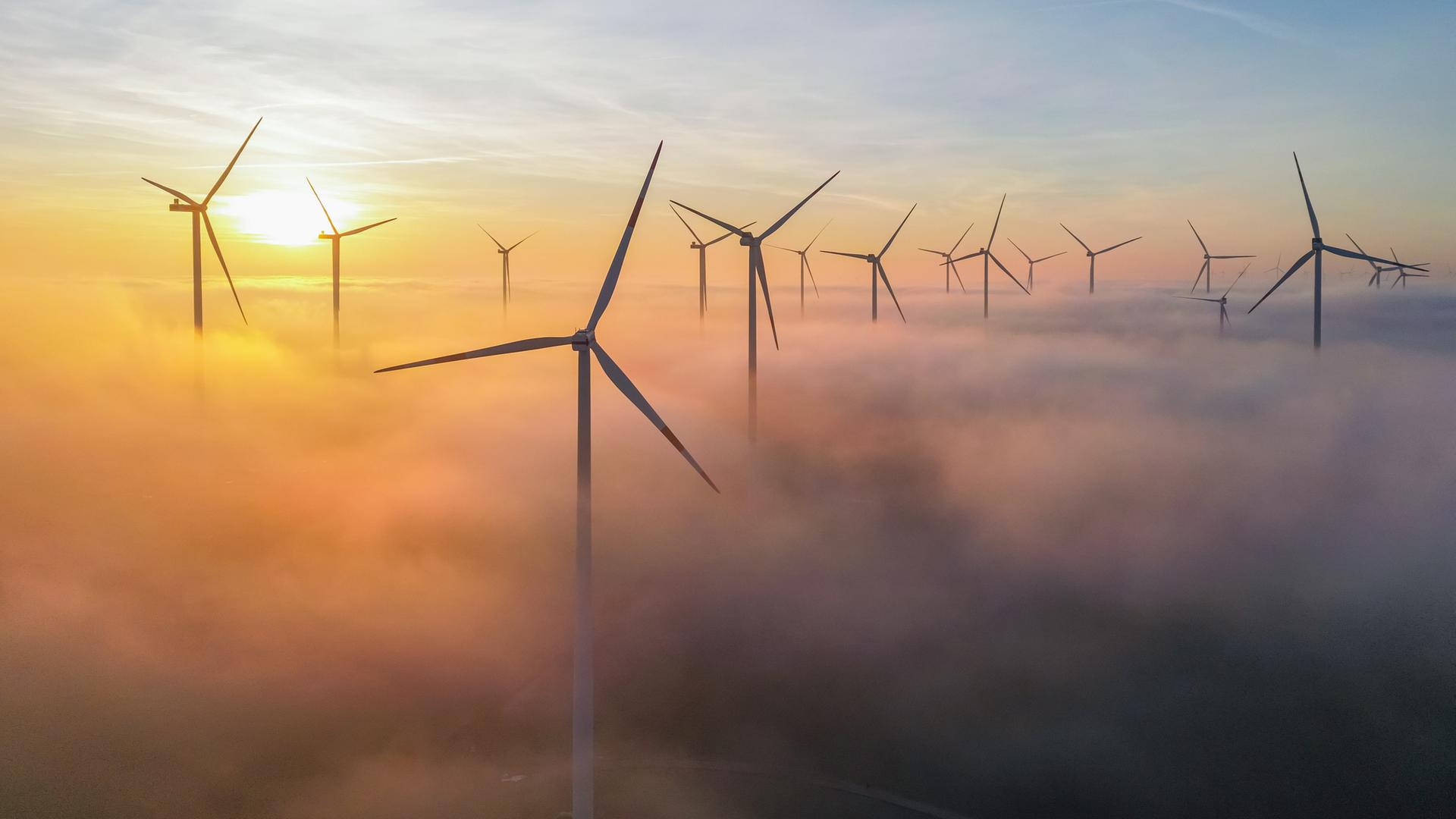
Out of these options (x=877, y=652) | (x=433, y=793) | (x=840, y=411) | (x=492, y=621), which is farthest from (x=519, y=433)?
(x=433, y=793)

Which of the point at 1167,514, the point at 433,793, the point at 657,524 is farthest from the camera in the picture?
the point at 1167,514

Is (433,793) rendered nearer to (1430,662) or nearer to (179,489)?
(1430,662)

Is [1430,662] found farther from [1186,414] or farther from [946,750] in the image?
[1186,414]

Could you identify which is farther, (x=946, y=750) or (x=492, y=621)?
(x=492, y=621)

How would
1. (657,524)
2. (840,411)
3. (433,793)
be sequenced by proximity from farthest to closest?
1. (840,411)
2. (657,524)
3. (433,793)

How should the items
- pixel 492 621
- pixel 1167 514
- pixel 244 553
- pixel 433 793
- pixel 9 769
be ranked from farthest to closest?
pixel 1167 514
pixel 244 553
pixel 492 621
pixel 9 769
pixel 433 793

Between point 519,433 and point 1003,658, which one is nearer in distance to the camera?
point 1003,658

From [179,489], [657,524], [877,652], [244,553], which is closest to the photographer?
[877,652]

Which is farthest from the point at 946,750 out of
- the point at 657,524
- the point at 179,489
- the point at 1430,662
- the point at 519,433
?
the point at 519,433
